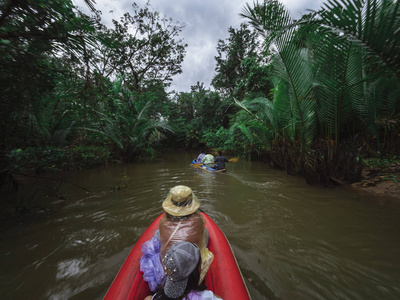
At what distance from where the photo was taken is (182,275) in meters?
0.93

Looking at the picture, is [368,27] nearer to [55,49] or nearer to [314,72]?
[314,72]

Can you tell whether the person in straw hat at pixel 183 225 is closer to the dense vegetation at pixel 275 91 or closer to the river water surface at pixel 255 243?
the river water surface at pixel 255 243

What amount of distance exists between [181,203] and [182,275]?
646mm

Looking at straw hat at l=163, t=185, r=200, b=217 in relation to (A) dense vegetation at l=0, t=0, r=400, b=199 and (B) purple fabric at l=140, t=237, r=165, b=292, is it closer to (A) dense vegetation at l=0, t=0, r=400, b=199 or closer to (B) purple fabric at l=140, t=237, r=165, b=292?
(B) purple fabric at l=140, t=237, r=165, b=292

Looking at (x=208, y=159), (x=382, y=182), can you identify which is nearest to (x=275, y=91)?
(x=382, y=182)

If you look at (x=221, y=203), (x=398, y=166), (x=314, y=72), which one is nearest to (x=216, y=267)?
(x=221, y=203)

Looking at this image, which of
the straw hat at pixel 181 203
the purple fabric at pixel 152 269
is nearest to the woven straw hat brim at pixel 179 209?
the straw hat at pixel 181 203

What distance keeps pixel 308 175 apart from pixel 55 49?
17.7 ft

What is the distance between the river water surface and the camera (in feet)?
5.13

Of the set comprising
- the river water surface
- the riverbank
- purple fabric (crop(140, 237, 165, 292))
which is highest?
the riverbank

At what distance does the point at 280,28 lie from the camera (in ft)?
9.20

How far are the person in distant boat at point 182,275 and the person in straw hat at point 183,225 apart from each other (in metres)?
0.33

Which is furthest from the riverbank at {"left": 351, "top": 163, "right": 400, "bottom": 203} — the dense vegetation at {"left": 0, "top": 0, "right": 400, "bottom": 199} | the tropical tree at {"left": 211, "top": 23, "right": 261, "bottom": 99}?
the tropical tree at {"left": 211, "top": 23, "right": 261, "bottom": 99}

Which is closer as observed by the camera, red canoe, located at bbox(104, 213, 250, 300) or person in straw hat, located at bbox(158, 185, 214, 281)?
red canoe, located at bbox(104, 213, 250, 300)
